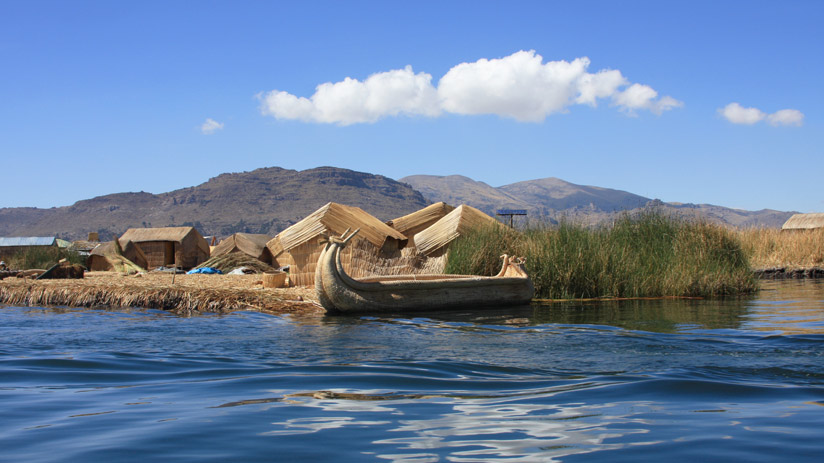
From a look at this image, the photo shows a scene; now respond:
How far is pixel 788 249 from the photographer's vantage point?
24.6m

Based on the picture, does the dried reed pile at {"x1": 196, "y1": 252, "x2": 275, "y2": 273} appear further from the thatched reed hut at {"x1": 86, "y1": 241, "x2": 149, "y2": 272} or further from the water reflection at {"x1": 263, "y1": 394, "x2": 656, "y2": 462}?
the water reflection at {"x1": 263, "y1": 394, "x2": 656, "y2": 462}

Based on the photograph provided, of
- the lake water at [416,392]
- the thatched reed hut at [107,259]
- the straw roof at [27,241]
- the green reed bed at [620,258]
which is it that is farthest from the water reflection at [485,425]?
the straw roof at [27,241]

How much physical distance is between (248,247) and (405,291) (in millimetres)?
15694

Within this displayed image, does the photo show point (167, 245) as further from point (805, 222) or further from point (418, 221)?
point (805, 222)

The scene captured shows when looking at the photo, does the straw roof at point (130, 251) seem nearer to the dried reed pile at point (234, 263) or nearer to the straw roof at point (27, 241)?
the straw roof at point (27, 241)

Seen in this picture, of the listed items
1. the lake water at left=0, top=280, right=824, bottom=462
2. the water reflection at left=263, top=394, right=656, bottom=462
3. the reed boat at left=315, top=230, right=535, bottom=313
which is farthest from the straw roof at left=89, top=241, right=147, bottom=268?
the water reflection at left=263, top=394, right=656, bottom=462

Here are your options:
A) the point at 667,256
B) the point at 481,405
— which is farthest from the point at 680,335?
the point at 667,256

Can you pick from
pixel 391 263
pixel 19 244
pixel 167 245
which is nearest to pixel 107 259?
pixel 167 245

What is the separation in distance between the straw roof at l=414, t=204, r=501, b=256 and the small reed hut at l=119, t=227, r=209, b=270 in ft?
48.9

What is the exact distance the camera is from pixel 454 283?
11.7 metres

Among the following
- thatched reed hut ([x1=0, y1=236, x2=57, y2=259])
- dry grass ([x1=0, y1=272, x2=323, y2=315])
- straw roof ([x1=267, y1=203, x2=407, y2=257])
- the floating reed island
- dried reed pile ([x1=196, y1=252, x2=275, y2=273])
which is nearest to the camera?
dry grass ([x1=0, y1=272, x2=323, y2=315])

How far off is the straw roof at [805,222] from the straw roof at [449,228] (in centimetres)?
2218

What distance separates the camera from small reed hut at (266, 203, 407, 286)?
15.5 m

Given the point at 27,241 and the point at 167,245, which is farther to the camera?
the point at 27,241
